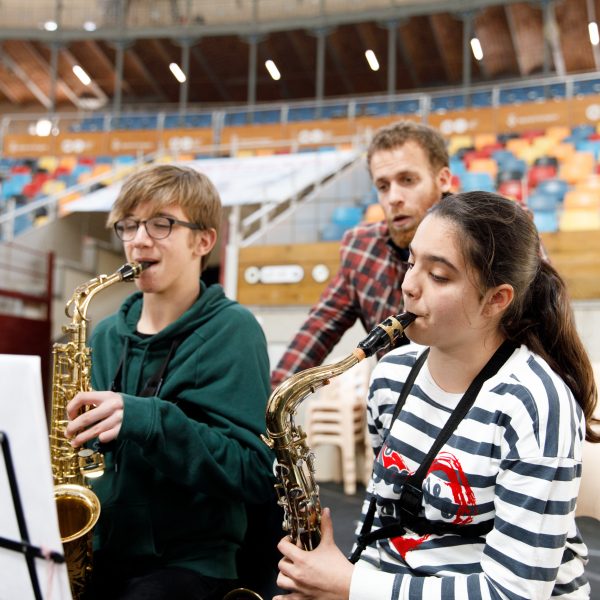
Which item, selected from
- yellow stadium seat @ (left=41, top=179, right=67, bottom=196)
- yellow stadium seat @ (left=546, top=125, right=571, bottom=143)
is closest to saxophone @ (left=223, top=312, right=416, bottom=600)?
yellow stadium seat @ (left=546, top=125, right=571, bottom=143)

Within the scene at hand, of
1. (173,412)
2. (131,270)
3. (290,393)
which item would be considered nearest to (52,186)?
(131,270)

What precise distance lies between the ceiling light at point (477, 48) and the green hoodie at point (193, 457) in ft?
51.3

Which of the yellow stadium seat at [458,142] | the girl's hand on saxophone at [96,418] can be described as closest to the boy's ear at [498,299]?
the girl's hand on saxophone at [96,418]

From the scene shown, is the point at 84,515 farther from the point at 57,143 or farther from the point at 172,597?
the point at 57,143

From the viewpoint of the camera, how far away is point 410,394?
1314 millimetres

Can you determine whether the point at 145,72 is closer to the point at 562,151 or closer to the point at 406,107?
the point at 406,107

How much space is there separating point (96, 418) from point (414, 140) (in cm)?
134

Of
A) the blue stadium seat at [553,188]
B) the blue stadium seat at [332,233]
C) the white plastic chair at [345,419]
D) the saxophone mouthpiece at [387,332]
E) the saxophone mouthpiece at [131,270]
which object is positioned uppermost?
the blue stadium seat at [553,188]

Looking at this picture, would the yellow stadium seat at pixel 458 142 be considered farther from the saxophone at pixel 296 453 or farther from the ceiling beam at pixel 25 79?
the ceiling beam at pixel 25 79

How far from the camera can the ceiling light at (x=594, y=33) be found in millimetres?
14555

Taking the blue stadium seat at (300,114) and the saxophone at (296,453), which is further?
the blue stadium seat at (300,114)

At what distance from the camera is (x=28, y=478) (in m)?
0.86

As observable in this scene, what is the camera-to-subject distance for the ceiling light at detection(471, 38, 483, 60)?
15539 millimetres

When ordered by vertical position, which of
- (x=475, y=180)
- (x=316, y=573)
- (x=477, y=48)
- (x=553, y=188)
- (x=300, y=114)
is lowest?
(x=316, y=573)
